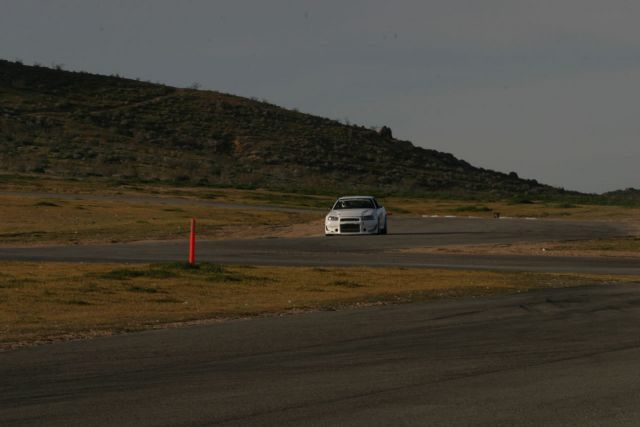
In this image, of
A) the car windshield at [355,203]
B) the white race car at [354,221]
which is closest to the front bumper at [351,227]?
the white race car at [354,221]

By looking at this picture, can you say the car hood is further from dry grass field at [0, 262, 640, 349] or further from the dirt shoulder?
dry grass field at [0, 262, 640, 349]

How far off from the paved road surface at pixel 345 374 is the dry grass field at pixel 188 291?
5.02 ft

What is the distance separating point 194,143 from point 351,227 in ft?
250

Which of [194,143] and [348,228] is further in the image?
[194,143]

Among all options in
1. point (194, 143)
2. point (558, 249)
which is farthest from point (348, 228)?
point (194, 143)

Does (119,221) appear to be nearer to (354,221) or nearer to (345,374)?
(354,221)

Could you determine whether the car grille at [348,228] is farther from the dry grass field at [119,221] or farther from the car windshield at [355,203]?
the dry grass field at [119,221]

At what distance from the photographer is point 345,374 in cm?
1145

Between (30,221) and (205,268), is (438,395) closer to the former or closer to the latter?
(205,268)

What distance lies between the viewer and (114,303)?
19.7 metres

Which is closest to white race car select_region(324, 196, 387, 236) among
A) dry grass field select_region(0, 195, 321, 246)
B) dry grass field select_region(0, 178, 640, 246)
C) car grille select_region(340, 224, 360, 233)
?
car grille select_region(340, 224, 360, 233)

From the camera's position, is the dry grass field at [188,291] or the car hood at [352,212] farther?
the car hood at [352,212]

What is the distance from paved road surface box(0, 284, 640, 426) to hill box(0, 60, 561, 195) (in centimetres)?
7427

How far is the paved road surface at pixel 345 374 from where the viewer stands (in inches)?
370
